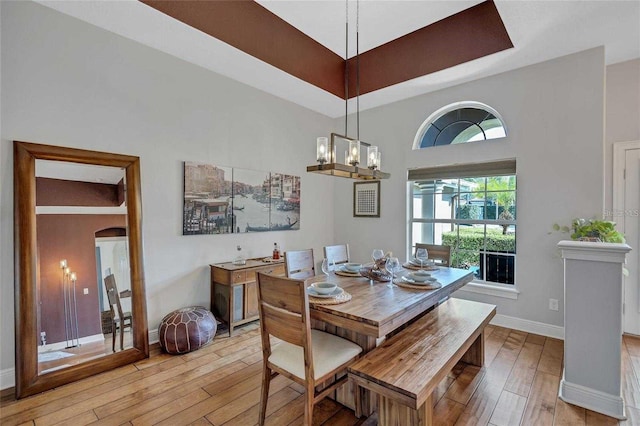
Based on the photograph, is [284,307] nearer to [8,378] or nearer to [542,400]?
[542,400]

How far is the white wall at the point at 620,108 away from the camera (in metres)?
3.27

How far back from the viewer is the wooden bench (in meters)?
1.50

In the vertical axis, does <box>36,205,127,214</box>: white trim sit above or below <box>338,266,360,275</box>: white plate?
above

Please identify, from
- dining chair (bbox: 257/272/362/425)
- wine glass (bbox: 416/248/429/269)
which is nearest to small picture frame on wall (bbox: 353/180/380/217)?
wine glass (bbox: 416/248/429/269)

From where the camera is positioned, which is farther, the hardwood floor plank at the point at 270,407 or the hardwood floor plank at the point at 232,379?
the hardwood floor plank at the point at 232,379

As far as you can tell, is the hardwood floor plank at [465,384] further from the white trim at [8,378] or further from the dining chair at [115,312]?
the white trim at [8,378]

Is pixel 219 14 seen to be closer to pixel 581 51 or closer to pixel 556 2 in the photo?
pixel 556 2

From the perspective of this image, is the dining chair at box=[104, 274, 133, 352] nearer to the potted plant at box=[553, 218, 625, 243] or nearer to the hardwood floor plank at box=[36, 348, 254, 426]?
the hardwood floor plank at box=[36, 348, 254, 426]

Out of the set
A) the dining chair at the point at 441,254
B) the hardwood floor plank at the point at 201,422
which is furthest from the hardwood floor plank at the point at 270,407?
the dining chair at the point at 441,254

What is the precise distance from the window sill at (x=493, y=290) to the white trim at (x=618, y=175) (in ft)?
4.37

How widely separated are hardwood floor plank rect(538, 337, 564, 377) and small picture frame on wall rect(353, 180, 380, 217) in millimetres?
2574

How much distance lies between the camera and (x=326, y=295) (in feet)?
6.61

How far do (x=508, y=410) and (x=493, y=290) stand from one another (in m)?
1.87

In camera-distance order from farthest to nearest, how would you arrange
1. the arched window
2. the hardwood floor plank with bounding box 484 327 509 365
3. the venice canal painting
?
the arched window → the venice canal painting → the hardwood floor plank with bounding box 484 327 509 365
